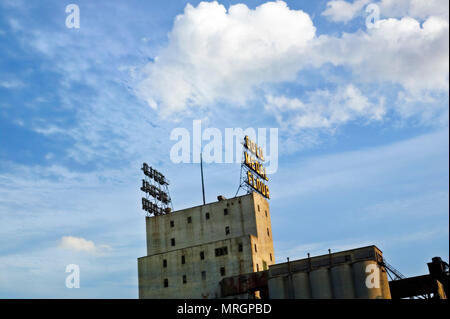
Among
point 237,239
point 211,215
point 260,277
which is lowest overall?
point 260,277

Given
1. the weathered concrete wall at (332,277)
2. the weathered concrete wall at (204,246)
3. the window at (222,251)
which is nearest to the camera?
the weathered concrete wall at (332,277)

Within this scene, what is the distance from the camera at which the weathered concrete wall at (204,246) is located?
79250mm

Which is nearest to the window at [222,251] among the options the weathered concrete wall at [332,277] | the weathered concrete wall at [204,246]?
the weathered concrete wall at [204,246]

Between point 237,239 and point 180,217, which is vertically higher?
point 180,217

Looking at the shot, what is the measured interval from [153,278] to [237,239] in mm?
14894

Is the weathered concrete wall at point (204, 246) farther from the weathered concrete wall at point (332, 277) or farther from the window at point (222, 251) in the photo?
the weathered concrete wall at point (332, 277)

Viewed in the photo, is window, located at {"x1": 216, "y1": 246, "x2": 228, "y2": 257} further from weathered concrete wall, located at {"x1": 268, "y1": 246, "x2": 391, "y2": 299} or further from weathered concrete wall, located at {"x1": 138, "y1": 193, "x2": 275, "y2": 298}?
weathered concrete wall, located at {"x1": 268, "y1": 246, "x2": 391, "y2": 299}

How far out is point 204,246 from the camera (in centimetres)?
→ 8200

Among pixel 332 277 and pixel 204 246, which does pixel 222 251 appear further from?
pixel 332 277

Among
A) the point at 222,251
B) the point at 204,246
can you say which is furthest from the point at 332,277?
the point at 204,246

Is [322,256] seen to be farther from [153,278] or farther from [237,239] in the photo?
[153,278]

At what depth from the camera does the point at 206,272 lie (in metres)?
80.1
